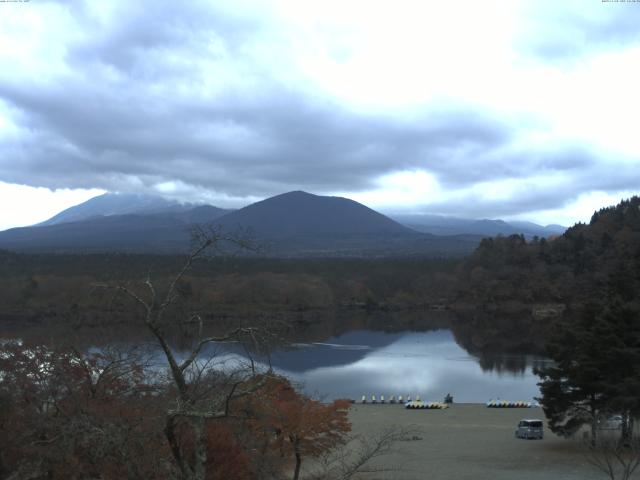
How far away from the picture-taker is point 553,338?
16.4 meters

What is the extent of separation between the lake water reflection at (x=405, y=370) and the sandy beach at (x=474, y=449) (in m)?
3.37

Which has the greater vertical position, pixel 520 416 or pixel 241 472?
pixel 241 472

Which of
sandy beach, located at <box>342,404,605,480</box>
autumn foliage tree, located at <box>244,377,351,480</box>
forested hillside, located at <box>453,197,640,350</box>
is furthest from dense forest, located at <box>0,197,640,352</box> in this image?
autumn foliage tree, located at <box>244,377,351,480</box>

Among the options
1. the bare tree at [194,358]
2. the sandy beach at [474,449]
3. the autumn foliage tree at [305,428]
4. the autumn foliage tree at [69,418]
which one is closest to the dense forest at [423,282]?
the sandy beach at [474,449]

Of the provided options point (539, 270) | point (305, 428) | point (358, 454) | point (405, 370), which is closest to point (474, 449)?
point (358, 454)

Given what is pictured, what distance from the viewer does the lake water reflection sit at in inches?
1152

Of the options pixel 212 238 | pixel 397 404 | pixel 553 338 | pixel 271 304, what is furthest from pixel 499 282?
pixel 212 238

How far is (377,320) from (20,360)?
177 feet

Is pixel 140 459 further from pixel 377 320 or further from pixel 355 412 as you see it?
pixel 377 320

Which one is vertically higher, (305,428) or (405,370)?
(305,428)

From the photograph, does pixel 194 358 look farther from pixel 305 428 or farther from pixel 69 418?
pixel 305 428

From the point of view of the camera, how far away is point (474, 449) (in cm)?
1659

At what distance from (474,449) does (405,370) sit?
741 inches

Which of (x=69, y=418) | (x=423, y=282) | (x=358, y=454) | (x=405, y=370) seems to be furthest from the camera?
(x=423, y=282)
